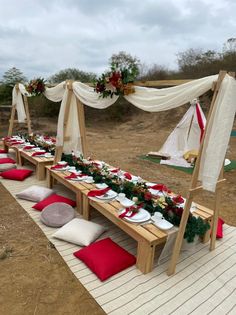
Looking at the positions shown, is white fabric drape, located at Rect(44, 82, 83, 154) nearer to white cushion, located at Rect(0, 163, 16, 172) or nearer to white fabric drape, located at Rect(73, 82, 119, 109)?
white fabric drape, located at Rect(73, 82, 119, 109)

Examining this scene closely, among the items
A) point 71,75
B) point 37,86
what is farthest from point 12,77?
point 37,86

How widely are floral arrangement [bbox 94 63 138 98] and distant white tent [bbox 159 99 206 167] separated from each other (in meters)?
3.54

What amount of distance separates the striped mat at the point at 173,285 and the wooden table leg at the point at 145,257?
2.3 inches

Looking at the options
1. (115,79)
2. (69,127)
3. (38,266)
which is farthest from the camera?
(69,127)

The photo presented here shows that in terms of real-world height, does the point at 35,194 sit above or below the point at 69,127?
below

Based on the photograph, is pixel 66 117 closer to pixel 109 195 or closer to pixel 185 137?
pixel 109 195

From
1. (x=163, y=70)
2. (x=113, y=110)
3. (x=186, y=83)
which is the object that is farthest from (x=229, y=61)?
(x=186, y=83)

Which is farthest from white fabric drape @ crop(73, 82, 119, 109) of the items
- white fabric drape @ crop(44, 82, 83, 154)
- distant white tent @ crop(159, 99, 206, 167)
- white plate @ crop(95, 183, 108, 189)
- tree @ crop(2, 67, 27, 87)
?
tree @ crop(2, 67, 27, 87)

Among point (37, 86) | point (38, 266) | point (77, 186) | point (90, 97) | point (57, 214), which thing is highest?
point (37, 86)

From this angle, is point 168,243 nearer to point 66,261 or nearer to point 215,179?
point 215,179

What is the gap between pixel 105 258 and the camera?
239 cm

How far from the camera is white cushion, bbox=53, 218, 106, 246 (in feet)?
9.02

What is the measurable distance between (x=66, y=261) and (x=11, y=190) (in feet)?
7.52

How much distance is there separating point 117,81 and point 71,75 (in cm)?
1315
